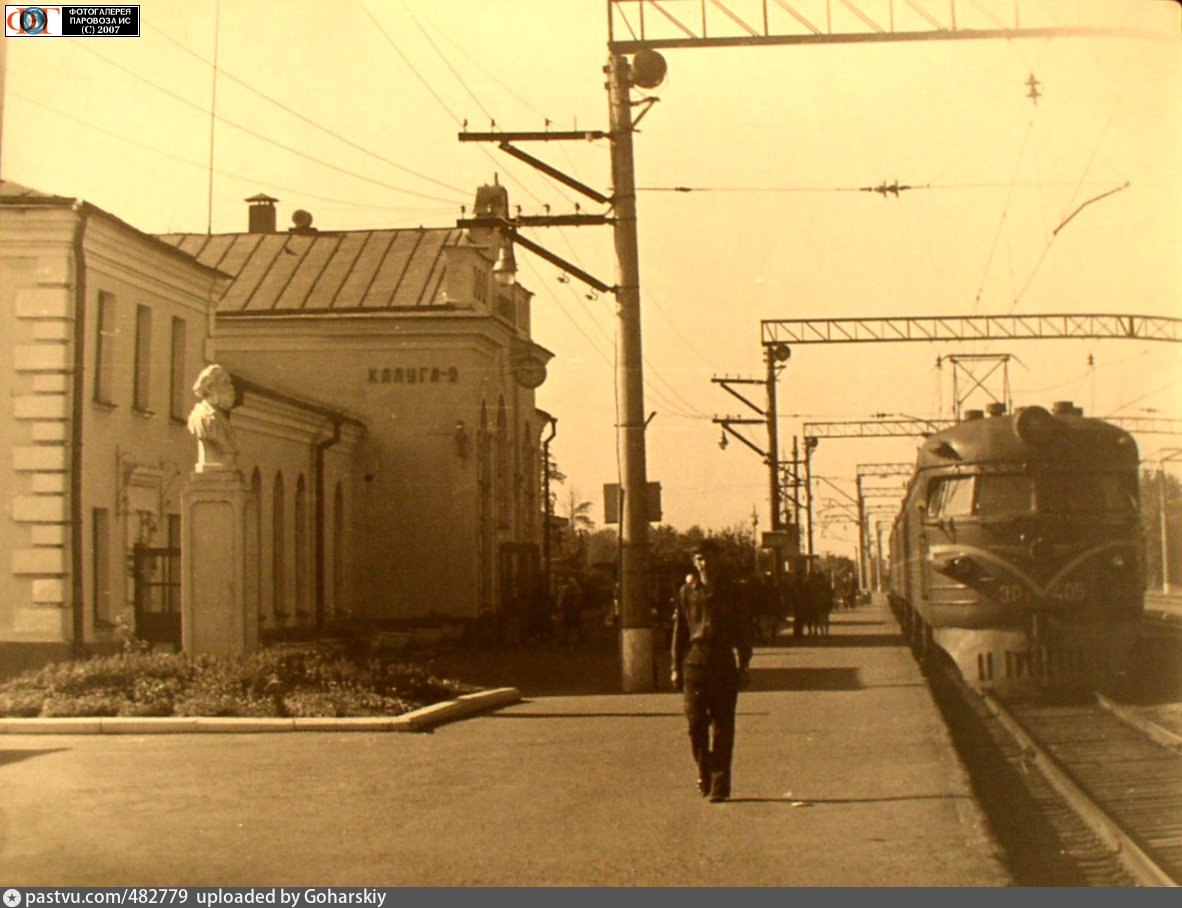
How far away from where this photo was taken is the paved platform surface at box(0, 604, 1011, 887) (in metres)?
8.17

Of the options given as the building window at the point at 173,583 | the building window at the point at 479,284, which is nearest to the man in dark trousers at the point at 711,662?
the building window at the point at 173,583

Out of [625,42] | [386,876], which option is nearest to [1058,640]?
[625,42]

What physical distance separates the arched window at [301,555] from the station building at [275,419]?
0.05 meters

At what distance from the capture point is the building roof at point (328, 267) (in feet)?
127

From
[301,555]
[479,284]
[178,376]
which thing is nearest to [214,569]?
[178,376]

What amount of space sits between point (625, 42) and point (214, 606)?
7253mm

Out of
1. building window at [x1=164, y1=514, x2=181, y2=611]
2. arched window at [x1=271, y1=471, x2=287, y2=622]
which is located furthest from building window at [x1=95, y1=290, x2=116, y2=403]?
arched window at [x1=271, y1=471, x2=287, y2=622]

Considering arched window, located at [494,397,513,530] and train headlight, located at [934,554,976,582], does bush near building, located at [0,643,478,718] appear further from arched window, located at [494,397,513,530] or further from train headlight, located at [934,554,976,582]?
arched window, located at [494,397,513,530]

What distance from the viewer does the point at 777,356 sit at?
44.1 m

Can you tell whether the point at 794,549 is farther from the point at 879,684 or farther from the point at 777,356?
the point at 879,684

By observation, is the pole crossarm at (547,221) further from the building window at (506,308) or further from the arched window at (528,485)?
the arched window at (528,485)

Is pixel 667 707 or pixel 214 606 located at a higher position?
pixel 214 606

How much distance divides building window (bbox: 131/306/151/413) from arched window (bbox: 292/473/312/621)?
8112 mm

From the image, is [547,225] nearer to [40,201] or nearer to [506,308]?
[40,201]
